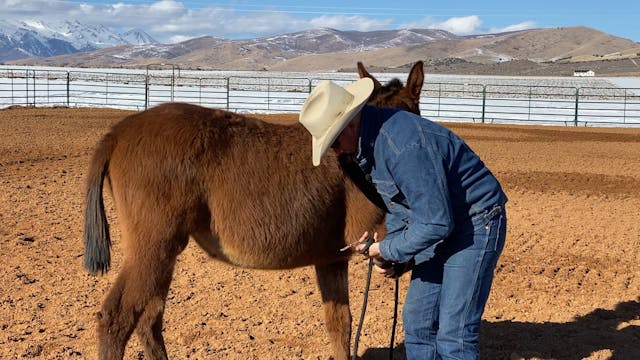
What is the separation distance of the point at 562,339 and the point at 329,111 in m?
3.21

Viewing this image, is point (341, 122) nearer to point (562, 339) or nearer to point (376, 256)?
point (376, 256)

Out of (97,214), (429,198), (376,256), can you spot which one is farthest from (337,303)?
(429,198)

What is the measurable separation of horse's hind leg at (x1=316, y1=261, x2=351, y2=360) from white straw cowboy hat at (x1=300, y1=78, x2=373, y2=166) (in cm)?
157

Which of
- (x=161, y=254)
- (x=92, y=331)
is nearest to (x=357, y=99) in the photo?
(x=161, y=254)

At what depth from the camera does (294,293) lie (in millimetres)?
5879

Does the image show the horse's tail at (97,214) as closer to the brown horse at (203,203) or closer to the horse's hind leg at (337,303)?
the brown horse at (203,203)

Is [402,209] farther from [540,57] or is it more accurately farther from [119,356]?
[540,57]

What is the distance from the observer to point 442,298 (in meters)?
3.07

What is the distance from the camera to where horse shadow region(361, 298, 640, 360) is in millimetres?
4676

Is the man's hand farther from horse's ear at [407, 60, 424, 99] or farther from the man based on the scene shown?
horse's ear at [407, 60, 424, 99]

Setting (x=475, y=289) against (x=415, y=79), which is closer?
(x=475, y=289)

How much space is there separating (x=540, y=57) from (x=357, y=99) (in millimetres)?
→ 171250

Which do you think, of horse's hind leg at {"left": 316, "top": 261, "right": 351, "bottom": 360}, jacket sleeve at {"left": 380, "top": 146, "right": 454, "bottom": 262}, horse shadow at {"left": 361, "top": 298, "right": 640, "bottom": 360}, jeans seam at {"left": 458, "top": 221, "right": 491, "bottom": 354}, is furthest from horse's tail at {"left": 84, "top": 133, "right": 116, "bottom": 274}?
jeans seam at {"left": 458, "top": 221, "right": 491, "bottom": 354}

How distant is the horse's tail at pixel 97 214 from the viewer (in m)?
3.80
